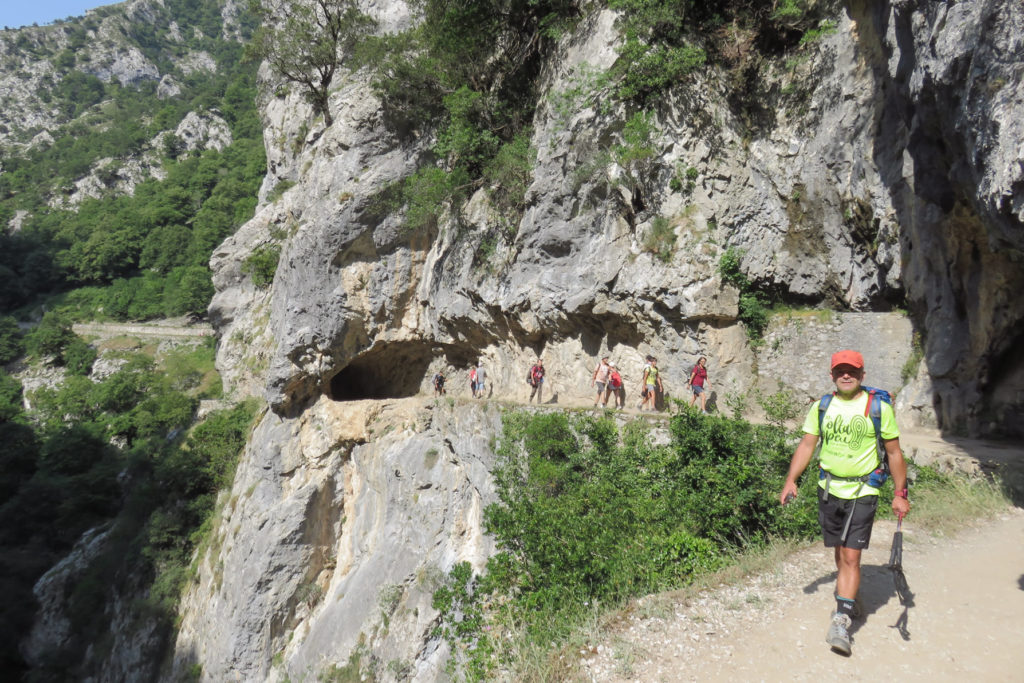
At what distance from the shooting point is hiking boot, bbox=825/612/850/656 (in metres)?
3.04

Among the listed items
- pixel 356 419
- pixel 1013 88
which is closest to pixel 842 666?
pixel 1013 88

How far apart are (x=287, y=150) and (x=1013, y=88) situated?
25283 millimetres

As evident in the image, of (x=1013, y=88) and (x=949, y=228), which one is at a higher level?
(x=1013, y=88)

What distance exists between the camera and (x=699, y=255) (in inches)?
404

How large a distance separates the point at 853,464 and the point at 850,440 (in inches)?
5.9

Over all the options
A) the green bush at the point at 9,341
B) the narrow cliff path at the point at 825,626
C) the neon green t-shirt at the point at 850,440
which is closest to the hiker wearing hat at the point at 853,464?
the neon green t-shirt at the point at 850,440

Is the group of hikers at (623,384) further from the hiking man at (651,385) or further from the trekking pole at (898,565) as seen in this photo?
the trekking pole at (898,565)

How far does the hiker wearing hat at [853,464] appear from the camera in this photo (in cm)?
318

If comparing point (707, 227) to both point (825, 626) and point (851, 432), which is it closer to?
point (851, 432)

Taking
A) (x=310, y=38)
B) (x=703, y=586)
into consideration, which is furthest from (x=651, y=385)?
(x=310, y=38)

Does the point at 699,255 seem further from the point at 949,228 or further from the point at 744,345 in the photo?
the point at 949,228

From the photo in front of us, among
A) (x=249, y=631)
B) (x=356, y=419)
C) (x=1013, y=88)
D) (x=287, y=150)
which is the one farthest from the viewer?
(x=287, y=150)

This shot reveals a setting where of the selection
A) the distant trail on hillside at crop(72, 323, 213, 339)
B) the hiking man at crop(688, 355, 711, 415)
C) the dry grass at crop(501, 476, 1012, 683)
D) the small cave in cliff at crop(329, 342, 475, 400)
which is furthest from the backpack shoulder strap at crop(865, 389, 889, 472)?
the distant trail on hillside at crop(72, 323, 213, 339)

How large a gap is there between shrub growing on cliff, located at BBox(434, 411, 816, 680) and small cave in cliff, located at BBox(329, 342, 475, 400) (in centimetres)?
993
